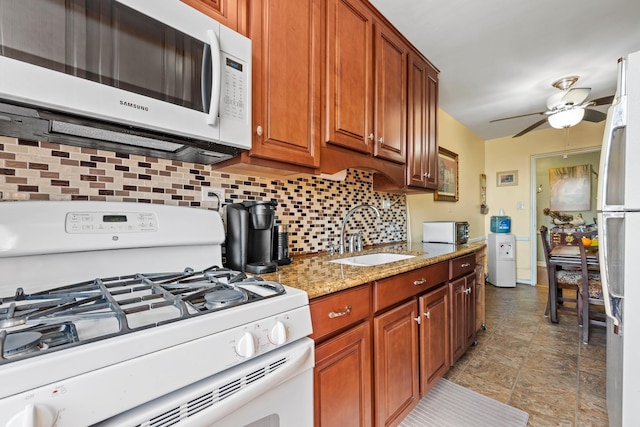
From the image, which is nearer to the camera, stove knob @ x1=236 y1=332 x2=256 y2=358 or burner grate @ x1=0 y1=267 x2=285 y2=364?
burner grate @ x1=0 y1=267 x2=285 y2=364

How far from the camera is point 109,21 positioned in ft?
2.65

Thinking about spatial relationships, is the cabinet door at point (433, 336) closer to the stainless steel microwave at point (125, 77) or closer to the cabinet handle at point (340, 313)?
the cabinet handle at point (340, 313)

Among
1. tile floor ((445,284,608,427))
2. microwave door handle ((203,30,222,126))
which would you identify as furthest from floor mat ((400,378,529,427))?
microwave door handle ((203,30,222,126))

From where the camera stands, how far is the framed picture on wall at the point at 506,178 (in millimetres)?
4844

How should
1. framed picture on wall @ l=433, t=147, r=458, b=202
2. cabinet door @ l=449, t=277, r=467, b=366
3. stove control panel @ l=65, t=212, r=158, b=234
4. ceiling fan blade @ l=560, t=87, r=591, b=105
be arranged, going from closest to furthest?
stove control panel @ l=65, t=212, r=158, b=234 < cabinet door @ l=449, t=277, r=467, b=366 < ceiling fan blade @ l=560, t=87, r=591, b=105 < framed picture on wall @ l=433, t=147, r=458, b=202

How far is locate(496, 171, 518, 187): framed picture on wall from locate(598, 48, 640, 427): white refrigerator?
4095 millimetres

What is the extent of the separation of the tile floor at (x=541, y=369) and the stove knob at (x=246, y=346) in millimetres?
1804

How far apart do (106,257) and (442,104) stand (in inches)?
141

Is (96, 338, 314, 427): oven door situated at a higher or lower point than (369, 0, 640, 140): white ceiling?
lower

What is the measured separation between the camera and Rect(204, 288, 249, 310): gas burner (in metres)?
0.72

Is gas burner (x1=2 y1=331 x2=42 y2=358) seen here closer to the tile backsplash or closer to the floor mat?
the tile backsplash

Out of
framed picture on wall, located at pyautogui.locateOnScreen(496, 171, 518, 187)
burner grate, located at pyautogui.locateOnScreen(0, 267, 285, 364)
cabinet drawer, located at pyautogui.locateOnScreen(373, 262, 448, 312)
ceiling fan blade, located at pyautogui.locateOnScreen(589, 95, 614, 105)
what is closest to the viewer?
burner grate, located at pyautogui.locateOnScreen(0, 267, 285, 364)

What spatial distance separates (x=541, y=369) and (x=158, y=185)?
2807 millimetres

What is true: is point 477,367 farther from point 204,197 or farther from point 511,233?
point 511,233
